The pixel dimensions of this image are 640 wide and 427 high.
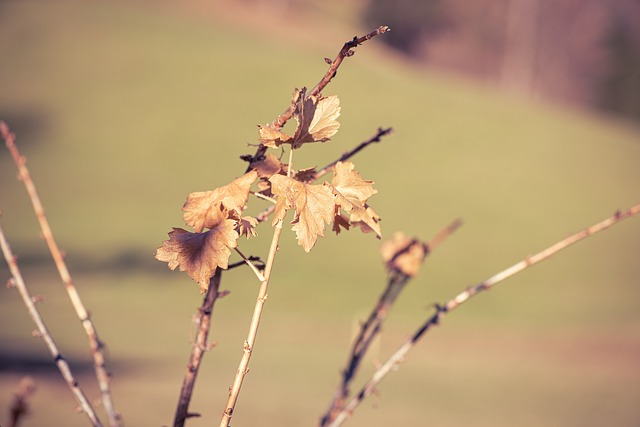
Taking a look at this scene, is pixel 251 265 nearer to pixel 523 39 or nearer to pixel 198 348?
pixel 198 348

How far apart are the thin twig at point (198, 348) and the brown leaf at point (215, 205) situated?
9 cm

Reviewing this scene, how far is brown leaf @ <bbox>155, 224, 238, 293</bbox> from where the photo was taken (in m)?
0.95

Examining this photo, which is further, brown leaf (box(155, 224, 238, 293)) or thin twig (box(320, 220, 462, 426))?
thin twig (box(320, 220, 462, 426))

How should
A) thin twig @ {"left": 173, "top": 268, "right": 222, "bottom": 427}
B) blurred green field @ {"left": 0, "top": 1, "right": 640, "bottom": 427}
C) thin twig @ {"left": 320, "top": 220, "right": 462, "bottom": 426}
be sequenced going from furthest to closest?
blurred green field @ {"left": 0, "top": 1, "right": 640, "bottom": 427} < thin twig @ {"left": 320, "top": 220, "right": 462, "bottom": 426} < thin twig @ {"left": 173, "top": 268, "right": 222, "bottom": 427}

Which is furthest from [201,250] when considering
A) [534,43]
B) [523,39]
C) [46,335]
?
[534,43]

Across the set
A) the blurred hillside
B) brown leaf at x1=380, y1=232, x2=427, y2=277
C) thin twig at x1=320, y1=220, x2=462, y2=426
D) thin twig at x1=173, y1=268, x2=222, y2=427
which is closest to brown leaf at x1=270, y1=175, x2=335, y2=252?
thin twig at x1=173, y1=268, x2=222, y2=427

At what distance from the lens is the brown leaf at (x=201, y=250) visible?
945 millimetres

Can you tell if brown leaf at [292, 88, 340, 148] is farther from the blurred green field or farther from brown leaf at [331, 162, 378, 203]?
the blurred green field

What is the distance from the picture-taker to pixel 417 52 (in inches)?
1781

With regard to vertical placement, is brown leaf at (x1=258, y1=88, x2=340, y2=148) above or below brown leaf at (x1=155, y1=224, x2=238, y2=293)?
above

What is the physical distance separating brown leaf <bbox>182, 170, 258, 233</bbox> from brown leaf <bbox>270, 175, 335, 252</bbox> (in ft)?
0.19

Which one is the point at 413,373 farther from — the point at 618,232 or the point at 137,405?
the point at 618,232

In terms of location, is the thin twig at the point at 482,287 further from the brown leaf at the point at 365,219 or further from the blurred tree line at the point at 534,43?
the blurred tree line at the point at 534,43

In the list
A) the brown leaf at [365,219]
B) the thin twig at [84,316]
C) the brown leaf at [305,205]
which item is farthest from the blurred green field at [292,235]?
the brown leaf at [305,205]
